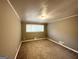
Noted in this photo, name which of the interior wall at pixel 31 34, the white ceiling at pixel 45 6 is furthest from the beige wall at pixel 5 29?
the interior wall at pixel 31 34

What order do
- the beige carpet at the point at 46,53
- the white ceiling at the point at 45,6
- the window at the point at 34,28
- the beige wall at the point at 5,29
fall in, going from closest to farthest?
the beige wall at the point at 5,29, the white ceiling at the point at 45,6, the beige carpet at the point at 46,53, the window at the point at 34,28

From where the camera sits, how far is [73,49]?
4113 millimetres

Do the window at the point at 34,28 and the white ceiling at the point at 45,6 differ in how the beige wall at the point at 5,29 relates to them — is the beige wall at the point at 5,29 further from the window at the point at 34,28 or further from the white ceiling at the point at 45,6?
the window at the point at 34,28

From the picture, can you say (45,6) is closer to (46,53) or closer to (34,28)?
(46,53)

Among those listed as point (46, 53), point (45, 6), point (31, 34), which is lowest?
point (46, 53)

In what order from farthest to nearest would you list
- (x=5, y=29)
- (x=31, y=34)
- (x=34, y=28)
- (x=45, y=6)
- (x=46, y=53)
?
(x=34, y=28), (x=31, y=34), (x=46, y=53), (x=45, y=6), (x=5, y=29)

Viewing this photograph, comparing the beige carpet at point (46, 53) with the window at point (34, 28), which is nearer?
the beige carpet at point (46, 53)

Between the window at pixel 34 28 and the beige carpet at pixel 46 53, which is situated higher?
the window at pixel 34 28

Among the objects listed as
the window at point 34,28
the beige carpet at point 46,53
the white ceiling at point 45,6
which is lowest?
the beige carpet at point 46,53

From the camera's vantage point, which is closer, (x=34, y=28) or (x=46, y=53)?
(x=46, y=53)

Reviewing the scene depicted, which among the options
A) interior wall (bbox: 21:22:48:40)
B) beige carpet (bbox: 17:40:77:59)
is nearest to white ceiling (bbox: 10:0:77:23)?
beige carpet (bbox: 17:40:77:59)

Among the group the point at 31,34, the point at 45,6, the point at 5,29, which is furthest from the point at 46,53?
the point at 31,34

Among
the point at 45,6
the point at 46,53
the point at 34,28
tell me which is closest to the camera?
the point at 45,6

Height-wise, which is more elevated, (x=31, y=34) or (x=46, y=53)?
(x=31, y=34)
